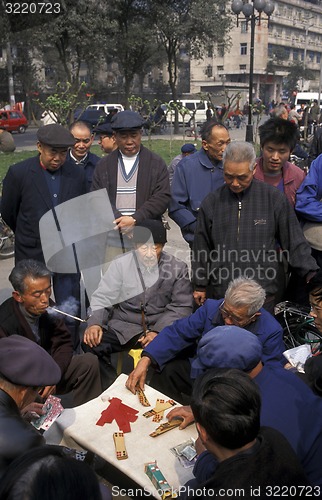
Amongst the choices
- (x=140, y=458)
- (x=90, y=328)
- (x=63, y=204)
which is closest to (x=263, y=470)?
(x=140, y=458)

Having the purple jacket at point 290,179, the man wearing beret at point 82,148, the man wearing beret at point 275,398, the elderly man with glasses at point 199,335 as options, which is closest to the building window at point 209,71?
the man wearing beret at point 82,148

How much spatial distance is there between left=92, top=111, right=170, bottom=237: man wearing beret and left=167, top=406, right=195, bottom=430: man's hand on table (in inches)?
72.3

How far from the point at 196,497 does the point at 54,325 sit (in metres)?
1.80

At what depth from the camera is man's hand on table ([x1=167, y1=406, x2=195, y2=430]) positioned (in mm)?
2709

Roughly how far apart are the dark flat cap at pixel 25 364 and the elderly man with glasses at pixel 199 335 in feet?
2.39

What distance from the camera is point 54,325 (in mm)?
3469

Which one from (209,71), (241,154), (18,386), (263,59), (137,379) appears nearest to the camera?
(18,386)

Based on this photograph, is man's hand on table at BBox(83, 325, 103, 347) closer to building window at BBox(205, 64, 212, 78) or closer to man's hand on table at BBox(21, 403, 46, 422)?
man's hand on table at BBox(21, 403, 46, 422)

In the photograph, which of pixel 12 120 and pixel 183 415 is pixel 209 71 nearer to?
pixel 12 120

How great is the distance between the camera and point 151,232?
151 inches

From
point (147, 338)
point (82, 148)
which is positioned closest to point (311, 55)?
point (82, 148)

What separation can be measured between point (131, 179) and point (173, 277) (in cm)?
95

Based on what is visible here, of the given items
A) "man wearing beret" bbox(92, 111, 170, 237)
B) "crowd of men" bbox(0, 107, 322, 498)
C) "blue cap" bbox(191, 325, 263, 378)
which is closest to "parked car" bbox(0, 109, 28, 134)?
"crowd of men" bbox(0, 107, 322, 498)

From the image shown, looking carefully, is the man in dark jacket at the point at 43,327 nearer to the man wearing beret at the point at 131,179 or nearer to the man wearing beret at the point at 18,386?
the man wearing beret at the point at 18,386
